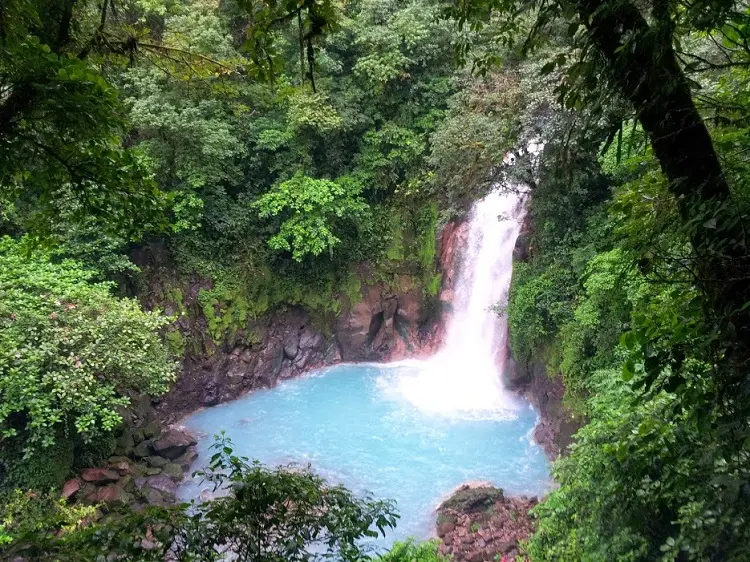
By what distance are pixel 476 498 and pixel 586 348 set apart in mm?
3001

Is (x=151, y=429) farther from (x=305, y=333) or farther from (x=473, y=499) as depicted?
(x=473, y=499)

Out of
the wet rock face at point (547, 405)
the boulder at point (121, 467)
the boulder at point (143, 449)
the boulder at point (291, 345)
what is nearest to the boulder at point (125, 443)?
the boulder at point (143, 449)

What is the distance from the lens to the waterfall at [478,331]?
1156 centimetres

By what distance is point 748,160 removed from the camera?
2.05 m

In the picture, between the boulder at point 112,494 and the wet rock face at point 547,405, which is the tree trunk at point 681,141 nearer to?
the wet rock face at point 547,405

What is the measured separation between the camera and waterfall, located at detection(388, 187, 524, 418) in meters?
11.6

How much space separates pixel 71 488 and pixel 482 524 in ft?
21.1

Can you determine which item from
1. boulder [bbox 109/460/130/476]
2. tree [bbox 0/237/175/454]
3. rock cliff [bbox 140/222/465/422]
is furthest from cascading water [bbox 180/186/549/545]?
tree [bbox 0/237/175/454]

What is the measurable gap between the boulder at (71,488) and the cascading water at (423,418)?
5.47ft

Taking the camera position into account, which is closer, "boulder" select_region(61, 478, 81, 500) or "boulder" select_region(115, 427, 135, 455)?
"boulder" select_region(61, 478, 81, 500)

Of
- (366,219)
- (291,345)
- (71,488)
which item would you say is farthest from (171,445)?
(366,219)

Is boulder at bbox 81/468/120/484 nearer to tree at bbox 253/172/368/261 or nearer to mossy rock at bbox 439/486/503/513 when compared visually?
mossy rock at bbox 439/486/503/513

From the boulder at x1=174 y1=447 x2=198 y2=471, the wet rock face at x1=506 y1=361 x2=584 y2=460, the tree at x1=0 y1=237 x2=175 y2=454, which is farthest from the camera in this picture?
the boulder at x1=174 y1=447 x2=198 y2=471

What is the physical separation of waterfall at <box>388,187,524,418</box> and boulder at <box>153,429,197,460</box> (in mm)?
4929
